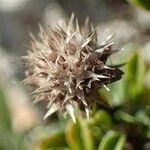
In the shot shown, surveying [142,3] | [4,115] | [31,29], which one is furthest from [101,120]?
[31,29]

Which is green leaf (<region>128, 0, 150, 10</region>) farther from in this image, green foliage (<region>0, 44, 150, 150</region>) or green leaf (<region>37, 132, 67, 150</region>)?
green leaf (<region>37, 132, 67, 150</region>)

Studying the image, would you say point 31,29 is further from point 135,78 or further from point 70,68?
point 70,68

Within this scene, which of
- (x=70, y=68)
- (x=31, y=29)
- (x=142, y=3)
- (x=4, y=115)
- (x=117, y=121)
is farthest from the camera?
(x=31, y=29)

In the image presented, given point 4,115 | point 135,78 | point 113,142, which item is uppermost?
point 4,115

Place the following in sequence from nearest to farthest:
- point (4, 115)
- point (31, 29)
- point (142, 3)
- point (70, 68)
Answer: point (70, 68), point (142, 3), point (4, 115), point (31, 29)

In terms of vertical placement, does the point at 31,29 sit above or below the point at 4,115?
above

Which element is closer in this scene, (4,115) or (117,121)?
(117,121)
